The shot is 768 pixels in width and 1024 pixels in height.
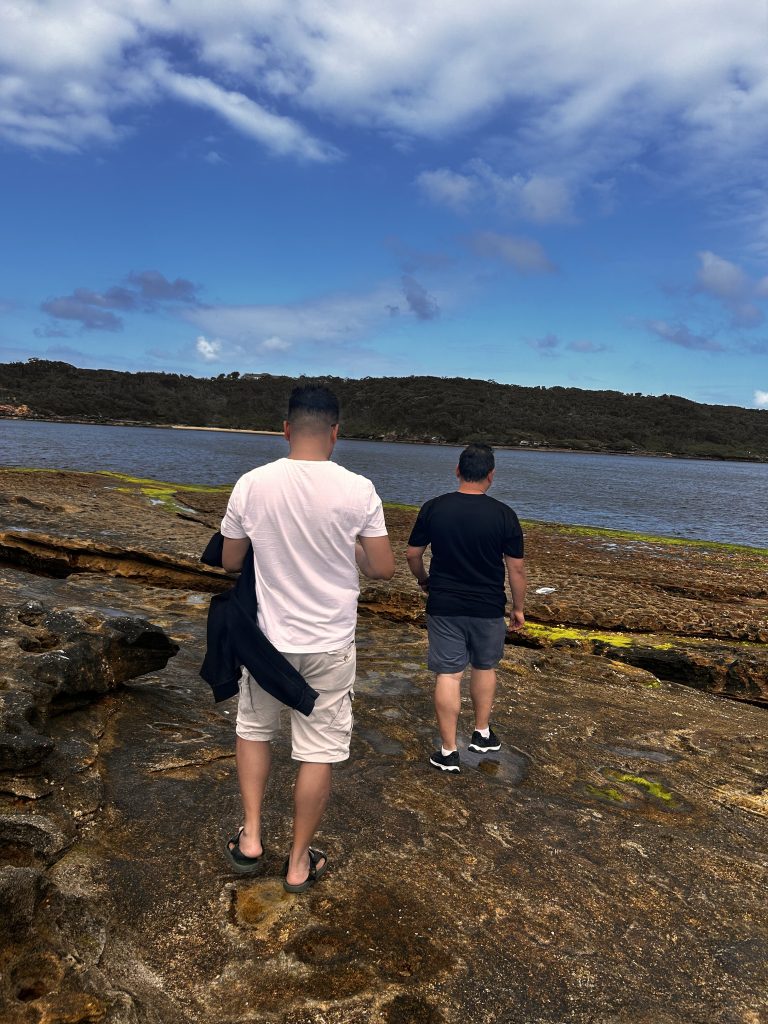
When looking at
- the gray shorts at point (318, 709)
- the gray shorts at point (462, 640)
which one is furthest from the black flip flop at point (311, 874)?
the gray shorts at point (462, 640)

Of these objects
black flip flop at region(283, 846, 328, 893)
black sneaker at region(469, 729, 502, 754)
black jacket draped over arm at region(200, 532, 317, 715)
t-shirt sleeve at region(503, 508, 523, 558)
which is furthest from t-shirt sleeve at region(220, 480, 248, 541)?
black sneaker at region(469, 729, 502, 754)

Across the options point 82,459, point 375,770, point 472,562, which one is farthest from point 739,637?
point 82,459

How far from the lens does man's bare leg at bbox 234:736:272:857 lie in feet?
10.1

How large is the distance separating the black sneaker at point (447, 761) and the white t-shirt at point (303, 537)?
6.25ft

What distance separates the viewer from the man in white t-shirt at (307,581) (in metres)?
2.91

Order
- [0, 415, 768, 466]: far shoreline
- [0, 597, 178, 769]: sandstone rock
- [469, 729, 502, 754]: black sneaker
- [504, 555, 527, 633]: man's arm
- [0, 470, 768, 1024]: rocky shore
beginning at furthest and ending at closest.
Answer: [0, 415, 768, 466]: far shoreline → [469, 729, 502, 754]: black sneaker → [504, 555, 527, 633]: man's arm → [0, 597, 178, 769]: sandstone rock → [0, 470, 768, 1024]: rocky shore

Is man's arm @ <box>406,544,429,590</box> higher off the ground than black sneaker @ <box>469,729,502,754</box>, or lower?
higher

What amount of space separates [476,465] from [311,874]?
2815 millimetres

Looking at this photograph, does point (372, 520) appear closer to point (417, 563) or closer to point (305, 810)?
point (305, 810)

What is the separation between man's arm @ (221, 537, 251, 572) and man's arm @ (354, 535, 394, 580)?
536 mm

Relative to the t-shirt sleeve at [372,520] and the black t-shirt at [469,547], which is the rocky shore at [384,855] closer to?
the black t-shirt at [469,547]

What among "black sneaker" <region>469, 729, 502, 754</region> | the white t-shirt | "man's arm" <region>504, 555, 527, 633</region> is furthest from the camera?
"black sneaker" <region>469, 729, 502, 754</region>

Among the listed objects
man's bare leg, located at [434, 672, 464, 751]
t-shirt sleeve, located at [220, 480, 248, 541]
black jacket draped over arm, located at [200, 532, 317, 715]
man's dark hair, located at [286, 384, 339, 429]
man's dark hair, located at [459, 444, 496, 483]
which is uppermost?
man's dark hair, located at [286, 384, 339, 429]

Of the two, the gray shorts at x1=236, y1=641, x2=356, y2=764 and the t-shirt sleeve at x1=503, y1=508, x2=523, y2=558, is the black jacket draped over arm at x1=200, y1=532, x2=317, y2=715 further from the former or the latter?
the t-shirt sleeve at x1=503, y1=508, x2=523, y2=558
